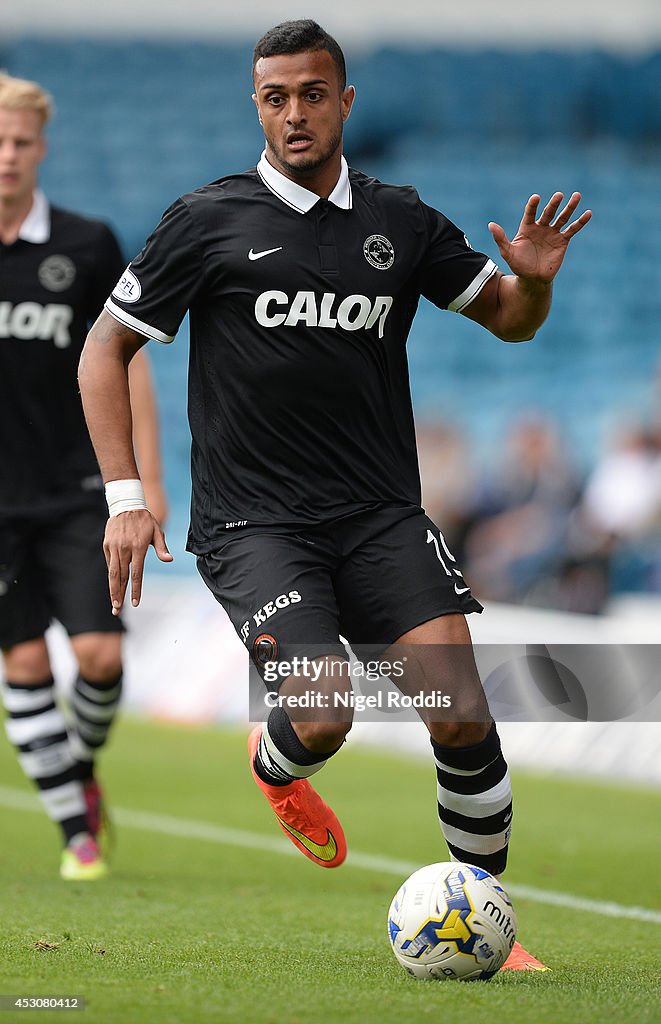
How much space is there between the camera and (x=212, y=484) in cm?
500

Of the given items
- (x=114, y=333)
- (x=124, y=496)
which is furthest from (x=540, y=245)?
(x=124, y=496)

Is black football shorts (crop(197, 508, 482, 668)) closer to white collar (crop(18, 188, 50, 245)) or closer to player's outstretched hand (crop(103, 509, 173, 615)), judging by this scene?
player's outstretched hand (crop(103, 509, 173, 615))

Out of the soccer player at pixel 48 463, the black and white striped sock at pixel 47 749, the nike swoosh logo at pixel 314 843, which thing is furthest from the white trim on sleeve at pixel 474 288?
the black and white striped sock at pixel 47 749

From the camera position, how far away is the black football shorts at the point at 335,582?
465cm

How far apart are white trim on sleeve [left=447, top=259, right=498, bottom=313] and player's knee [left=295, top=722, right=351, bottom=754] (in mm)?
1379

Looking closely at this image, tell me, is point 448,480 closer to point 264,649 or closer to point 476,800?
point 476,800

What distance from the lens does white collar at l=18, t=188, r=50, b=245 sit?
7.06 metres

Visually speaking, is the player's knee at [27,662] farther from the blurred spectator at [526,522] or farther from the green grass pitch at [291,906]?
the blurred spectator at [526,522]

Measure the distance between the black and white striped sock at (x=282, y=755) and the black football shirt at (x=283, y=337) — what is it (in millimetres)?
581

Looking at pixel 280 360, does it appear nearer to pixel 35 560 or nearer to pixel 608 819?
pixel 35 560

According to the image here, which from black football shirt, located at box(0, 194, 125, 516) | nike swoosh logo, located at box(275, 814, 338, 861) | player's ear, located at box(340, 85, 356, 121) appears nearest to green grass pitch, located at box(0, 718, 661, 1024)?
nike swoosh logo, located at box(275, 814, 338, 861)

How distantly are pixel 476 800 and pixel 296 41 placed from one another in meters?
2.31

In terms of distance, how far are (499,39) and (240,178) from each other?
2019 centimetres

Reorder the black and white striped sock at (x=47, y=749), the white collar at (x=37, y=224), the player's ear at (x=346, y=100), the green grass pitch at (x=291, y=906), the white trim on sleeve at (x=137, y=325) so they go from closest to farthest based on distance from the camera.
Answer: the green grass pitch at (x=291, y=906) < the white trim on sleeve at (x=137, y=325) < the player's ear at (x=346, y=100) < the white collar at (x=37, y=224) < the black and white striped sock at (x=47, y=749)
